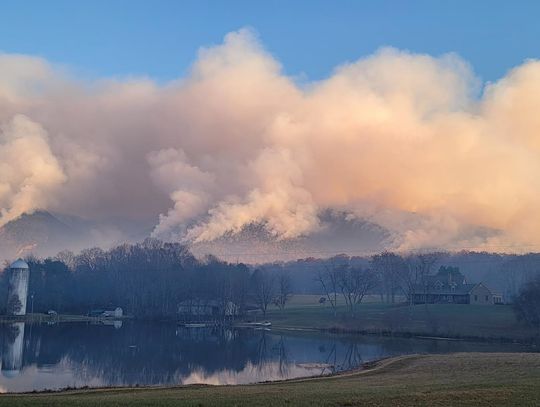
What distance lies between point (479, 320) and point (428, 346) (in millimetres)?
29519

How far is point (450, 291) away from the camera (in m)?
148

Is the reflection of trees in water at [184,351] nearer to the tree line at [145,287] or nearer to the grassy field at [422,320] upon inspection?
the grassy field at [422,320]

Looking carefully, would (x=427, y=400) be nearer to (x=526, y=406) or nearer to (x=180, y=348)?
(x=526, y=406)

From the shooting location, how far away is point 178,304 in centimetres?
16462

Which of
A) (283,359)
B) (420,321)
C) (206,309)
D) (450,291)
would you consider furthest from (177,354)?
(450,291)

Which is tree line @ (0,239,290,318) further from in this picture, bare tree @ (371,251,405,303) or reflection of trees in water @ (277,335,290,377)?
reflection of trees in water @ (277,335,290,377)

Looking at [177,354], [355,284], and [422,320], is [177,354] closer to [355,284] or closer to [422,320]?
[422,320]

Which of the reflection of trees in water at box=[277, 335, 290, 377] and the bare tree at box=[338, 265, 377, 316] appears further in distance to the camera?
the bare tree at box=[338, 265, 377, 316]

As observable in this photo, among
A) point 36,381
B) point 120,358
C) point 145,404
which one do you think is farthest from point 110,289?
point 145,404

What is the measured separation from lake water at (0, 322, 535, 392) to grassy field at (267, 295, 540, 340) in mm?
9302

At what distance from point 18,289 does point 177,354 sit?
3610 inches

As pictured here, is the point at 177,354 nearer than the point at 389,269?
Yes

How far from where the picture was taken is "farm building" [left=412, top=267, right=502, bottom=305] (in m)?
142

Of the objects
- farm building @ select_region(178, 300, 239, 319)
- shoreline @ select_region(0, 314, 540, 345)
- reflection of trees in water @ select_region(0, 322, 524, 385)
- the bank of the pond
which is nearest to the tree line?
farm building @ select_region(178, 300, 239, 319)
